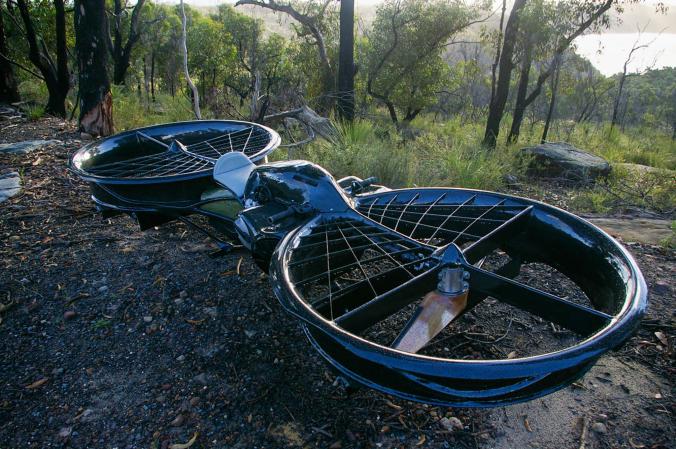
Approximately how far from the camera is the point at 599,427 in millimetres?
1761

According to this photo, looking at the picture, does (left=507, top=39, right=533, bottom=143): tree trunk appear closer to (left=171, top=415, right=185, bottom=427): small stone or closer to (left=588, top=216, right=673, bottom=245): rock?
(left=588, top=216, right=673, bottom=245): rock

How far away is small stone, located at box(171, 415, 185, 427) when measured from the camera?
1788 millimetres

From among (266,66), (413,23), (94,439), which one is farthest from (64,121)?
(266,66)

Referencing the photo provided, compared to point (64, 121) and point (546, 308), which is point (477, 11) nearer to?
point (64, 121)

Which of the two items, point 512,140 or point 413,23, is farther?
point 413,23

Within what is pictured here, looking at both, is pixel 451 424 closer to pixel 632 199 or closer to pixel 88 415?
pixel 88 415

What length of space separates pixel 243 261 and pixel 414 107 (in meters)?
12.2

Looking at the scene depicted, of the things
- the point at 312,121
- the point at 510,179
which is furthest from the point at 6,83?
the point at 510,179

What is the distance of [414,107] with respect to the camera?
1422 centimetres

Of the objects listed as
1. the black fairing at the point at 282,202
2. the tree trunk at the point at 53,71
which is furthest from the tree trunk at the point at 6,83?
the black fairing at the point at 282,202

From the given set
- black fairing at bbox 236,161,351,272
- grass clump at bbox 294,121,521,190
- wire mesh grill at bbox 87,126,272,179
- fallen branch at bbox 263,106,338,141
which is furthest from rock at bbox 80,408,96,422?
fallen branch at bbox 263,106,338,141

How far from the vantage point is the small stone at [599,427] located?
1.74 meters

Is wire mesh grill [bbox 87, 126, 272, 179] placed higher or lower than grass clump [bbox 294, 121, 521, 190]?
higher

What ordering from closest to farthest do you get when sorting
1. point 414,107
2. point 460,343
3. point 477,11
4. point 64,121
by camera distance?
point 460,343 → point 64,121 → point 477,11 → point 414,107
